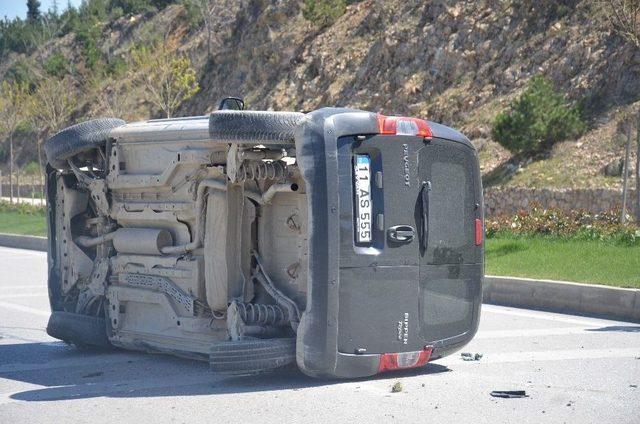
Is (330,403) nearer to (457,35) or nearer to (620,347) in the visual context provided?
(620,347)

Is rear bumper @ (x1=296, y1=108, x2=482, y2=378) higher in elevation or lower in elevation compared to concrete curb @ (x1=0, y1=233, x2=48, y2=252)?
higher

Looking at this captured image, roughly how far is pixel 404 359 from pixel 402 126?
177cm

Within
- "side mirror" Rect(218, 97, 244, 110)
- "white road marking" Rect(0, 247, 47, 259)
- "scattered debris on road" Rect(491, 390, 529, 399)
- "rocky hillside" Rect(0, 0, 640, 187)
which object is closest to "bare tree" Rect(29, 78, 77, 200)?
"rocky hillside" Rect(0, 0, 640, 187)

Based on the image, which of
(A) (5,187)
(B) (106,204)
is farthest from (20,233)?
(A) (5,187)

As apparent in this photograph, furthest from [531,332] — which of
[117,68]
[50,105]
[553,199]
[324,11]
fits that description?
[117,68]

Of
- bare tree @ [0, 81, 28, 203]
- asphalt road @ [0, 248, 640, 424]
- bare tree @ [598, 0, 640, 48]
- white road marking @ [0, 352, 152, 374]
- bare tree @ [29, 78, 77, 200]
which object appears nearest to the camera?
asphalt road @ [0, 248, 640, 424]

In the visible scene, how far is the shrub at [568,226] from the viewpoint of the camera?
17.0 metres

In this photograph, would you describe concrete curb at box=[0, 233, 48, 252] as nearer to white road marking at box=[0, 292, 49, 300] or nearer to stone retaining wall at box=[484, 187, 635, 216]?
white road marking at box=[0, 292, 49, 300]

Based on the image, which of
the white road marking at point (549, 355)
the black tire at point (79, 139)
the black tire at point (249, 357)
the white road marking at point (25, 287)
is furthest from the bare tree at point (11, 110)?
the black tire at point (249, 357)

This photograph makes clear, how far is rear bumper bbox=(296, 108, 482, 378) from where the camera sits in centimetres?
725

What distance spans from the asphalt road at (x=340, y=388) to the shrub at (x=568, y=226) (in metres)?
6.68

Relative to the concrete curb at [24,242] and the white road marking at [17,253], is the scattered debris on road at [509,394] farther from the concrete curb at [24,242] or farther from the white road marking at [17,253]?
the concrete curb at [24,242]

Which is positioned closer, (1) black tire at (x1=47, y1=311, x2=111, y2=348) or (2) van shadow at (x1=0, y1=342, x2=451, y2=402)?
(2) van shadow at (x1=0, y1=342, x2=451, y2=402)

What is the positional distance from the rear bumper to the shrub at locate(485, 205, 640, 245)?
1015 centimetres
